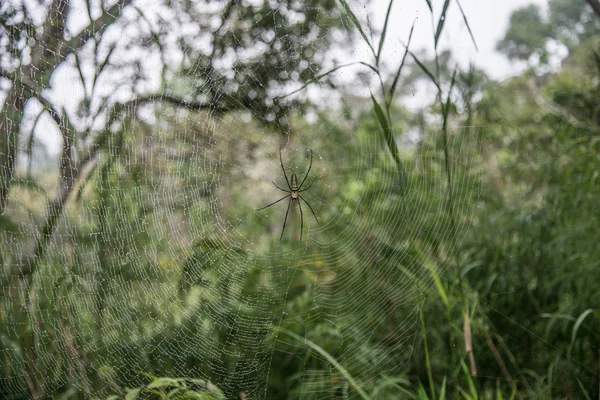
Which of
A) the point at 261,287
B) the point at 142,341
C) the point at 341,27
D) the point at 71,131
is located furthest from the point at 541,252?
the point at 71,131

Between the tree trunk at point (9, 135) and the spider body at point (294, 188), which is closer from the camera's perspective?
the tree trunk at point (9, 135)

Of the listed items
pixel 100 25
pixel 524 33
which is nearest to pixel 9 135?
pixel 100 25

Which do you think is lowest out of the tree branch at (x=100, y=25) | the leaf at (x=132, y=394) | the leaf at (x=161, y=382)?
the leaf at (x=132, y=394)

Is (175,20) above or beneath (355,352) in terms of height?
above

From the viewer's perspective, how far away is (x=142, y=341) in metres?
1.60

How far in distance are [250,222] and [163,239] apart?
546 mm

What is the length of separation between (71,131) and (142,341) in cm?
70

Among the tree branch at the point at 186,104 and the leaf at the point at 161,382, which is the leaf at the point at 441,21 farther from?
the leaf at the point at 161,382

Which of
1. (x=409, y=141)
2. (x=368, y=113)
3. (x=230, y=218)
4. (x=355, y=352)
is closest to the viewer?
(x=230, y=218)

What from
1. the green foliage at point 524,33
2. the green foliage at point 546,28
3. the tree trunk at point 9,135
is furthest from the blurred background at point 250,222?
the green foliage at point 524,33

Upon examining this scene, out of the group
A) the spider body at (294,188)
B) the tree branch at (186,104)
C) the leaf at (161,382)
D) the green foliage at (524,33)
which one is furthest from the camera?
the green foliage at (524,33)

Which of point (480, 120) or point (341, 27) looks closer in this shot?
point (341, 27)

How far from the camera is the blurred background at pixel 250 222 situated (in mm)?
1306

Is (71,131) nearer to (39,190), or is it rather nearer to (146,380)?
(39,190)
